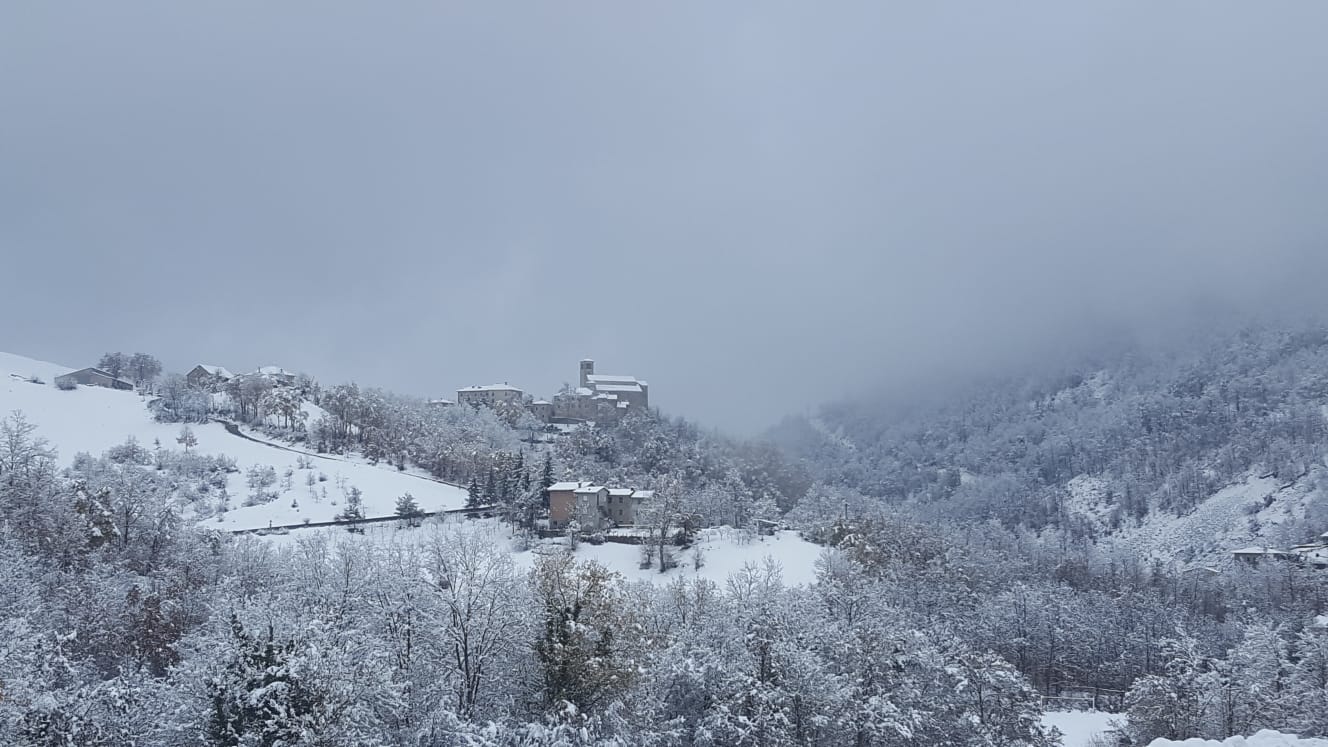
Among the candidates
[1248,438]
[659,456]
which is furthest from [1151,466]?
[659,456]

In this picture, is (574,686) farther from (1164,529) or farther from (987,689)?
(1164,529)

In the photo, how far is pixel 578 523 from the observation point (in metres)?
79.1

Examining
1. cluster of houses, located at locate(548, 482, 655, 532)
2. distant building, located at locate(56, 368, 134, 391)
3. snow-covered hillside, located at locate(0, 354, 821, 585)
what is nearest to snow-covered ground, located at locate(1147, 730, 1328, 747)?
snow-covered hillside, located at locate(0, 354, 821, 585)

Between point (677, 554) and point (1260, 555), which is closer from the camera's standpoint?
point (677, 554)

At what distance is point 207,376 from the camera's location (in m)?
134

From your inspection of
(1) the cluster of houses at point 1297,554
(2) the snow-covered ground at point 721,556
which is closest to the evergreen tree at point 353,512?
(2) the snow-covered ground at point 721,556

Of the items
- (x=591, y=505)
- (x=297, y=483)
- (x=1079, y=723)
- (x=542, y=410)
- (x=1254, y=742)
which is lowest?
(x=1079, y=723)

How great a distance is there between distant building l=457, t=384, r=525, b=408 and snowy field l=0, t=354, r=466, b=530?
2182 inches

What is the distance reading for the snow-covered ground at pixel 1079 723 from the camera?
40375mm

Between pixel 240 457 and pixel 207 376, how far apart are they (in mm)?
52904

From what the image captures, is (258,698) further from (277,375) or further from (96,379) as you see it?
(96,379)

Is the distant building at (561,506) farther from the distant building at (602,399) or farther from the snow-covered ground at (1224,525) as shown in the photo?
the snow-covered ground at (1224,525)

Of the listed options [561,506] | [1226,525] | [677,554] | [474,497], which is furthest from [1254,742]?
[1226,525]

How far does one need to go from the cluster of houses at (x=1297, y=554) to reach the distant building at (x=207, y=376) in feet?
543
